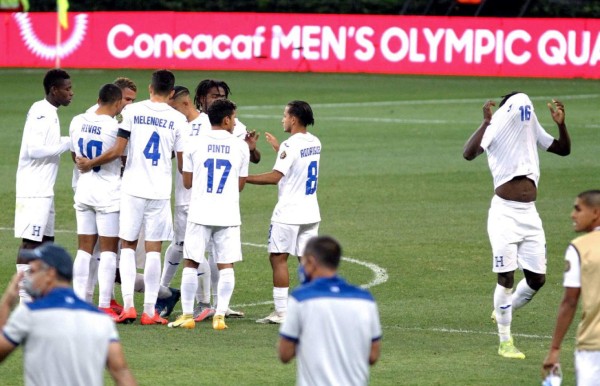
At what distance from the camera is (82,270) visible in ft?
41.8

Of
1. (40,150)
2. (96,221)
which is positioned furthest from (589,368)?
(40,150)

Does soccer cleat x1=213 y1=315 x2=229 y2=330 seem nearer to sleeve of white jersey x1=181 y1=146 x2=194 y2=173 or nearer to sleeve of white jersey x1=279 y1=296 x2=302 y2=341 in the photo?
sleeve of white jersey x1=181 y1=146 x2=194 y2=173

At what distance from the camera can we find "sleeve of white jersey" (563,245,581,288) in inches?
311

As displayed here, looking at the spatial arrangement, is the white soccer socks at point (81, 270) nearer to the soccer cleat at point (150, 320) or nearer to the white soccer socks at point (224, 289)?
the soccer cleat at point (150, 320)

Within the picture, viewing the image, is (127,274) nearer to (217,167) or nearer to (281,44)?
(217,167)

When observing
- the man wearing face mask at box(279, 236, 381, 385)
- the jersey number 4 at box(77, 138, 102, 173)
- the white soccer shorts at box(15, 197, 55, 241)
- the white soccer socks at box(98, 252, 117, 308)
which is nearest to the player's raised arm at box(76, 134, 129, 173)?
the jersey number 4 at box(77, 138, 102, 173)

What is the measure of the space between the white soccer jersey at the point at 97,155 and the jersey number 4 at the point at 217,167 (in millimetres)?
1008

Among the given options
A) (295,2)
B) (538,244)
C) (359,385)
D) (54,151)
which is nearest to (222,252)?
(54,151)

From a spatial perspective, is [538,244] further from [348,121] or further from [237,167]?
[348,121]

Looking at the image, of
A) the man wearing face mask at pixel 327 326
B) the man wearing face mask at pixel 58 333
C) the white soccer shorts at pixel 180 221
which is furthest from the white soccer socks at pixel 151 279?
the man wearing face mask at pixel 58 333

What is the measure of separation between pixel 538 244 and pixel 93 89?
2638cm

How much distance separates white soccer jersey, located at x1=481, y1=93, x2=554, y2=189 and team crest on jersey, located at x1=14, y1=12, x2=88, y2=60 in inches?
1271

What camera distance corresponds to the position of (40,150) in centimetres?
1302

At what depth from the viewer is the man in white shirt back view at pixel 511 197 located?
37.2ft
